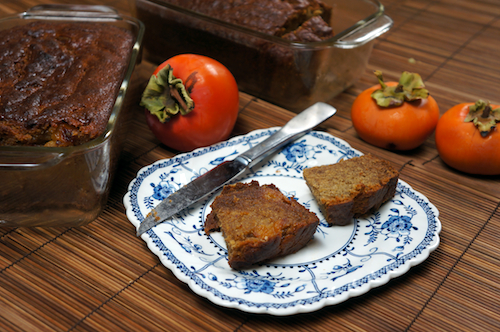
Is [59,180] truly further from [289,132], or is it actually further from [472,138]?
[472,138]

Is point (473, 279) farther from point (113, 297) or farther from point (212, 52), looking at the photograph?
point (212, 52)

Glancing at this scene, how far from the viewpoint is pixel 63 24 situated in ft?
6.13

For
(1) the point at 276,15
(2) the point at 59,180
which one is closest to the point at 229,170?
(2) the point at 59,180

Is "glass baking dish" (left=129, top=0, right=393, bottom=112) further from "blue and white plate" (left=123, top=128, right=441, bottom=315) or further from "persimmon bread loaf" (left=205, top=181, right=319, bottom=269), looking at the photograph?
"persimmon bread loaf" (left=205, top=181, right=319, bottom=269)

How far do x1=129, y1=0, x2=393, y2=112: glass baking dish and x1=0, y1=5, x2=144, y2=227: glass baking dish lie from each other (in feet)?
2.17

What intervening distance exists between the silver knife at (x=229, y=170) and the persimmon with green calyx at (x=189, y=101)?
7.5 inches

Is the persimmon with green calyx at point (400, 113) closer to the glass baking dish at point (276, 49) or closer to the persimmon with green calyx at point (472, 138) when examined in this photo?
the persimmon with green calyx at point (472, 138)

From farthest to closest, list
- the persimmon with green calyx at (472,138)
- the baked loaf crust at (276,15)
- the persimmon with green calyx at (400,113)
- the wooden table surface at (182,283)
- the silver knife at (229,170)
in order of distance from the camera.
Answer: the baked loaf crust at (276,15)
the persimmon with green calyx at (400,113)
the persimmon with green calyx at (472,138)
the silver knife at (229,170)
the wooden table surface at (182,283)

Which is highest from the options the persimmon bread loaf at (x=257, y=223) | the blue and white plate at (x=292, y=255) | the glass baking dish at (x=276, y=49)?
the glass baking dish at (x=276, y=49)

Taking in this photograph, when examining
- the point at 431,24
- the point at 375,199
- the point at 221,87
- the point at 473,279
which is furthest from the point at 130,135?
the point at 431,24

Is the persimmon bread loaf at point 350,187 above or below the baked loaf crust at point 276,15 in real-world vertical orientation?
below

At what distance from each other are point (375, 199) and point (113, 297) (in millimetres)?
812

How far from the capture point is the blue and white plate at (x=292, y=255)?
1.13m

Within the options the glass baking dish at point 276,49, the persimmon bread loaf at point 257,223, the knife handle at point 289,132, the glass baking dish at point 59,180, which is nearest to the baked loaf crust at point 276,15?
the glass baking dish at point 276,49
